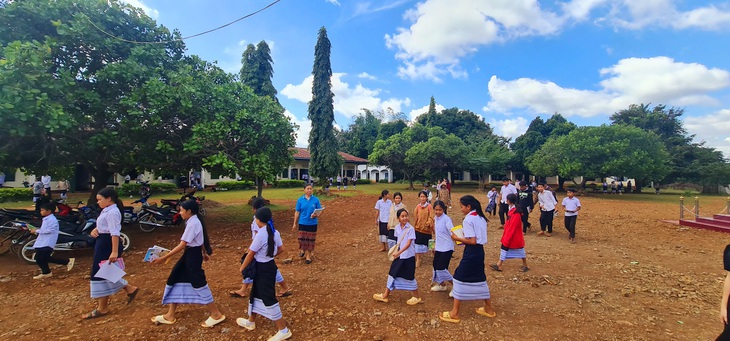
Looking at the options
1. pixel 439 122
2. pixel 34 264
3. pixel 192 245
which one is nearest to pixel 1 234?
pixel 34 264

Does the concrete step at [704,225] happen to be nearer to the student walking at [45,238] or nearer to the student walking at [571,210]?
the student walking at [571,210]

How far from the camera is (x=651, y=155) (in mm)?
23438

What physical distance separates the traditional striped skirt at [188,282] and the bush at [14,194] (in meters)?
20.6

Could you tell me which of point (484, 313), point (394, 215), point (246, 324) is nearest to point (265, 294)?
point (246, 324)

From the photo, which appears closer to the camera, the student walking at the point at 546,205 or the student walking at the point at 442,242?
the student walking at the point at 442,242

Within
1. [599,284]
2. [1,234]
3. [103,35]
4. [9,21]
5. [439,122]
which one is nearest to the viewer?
[599,284]

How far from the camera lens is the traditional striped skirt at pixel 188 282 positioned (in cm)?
380

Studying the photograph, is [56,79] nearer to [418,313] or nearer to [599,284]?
[418,313]

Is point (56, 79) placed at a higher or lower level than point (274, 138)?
higher

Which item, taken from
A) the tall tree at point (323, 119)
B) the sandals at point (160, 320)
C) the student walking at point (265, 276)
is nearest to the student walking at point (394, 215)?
the student walking at point (265, 276)

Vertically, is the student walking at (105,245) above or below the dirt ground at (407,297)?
above

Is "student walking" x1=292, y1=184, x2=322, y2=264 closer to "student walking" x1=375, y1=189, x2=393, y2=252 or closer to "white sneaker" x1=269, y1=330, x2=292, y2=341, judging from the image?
"student walking" x1=375, y1=189, x2=393, y2=252

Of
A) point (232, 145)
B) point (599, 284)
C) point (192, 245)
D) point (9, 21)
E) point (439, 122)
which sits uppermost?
point (439, 122)

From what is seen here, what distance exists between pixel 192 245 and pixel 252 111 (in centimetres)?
589
